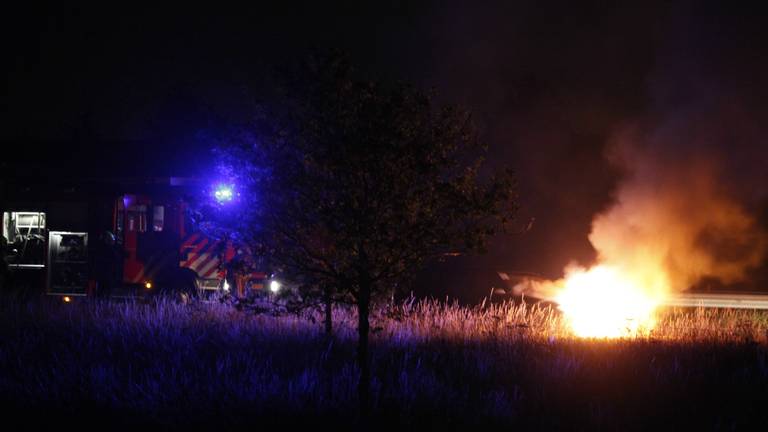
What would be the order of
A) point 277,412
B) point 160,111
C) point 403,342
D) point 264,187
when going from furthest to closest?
1. point 160,111
2. point 403,342
3. point 264,187
4. point 277,412

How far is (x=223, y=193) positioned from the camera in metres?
6.66

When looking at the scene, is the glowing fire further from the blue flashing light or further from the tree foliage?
the blue flashing light

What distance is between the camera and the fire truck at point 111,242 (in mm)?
14703

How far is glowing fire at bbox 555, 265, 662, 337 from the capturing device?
34.7 ft

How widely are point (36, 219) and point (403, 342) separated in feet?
32.0

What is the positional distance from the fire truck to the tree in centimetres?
857

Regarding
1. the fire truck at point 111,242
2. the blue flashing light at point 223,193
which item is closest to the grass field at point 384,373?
the blue flashing light at point 223,193

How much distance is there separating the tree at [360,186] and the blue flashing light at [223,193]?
0.14 meters

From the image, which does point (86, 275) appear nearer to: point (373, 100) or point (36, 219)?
point (36, 219)

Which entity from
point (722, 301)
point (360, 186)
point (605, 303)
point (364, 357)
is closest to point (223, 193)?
point (360, 186)

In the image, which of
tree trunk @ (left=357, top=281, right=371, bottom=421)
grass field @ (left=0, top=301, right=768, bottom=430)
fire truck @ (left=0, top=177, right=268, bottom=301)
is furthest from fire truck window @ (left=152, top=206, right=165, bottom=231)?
tree trunk @ (left=357, top=281, right=371, bottom=421)

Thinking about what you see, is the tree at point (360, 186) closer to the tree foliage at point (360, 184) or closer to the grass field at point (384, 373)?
the tree foliage at point (360, 184)

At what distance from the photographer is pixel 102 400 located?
621 centimetres

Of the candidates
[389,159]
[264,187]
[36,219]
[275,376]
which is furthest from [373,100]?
[36,219]
